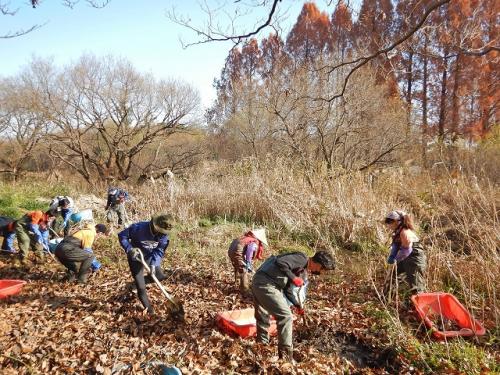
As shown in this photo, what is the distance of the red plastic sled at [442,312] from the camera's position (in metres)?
4.29

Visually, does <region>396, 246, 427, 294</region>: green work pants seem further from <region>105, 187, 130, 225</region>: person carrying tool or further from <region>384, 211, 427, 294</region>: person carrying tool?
<region>105, 187, 130, 225</region>: person carrying tool

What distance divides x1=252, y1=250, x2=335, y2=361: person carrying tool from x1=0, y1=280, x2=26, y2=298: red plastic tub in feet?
11.7

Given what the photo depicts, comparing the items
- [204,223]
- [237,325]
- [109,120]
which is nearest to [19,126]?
[109,120]

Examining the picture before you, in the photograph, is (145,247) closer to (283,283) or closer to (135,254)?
(135,254)

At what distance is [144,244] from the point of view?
4840 millimetres

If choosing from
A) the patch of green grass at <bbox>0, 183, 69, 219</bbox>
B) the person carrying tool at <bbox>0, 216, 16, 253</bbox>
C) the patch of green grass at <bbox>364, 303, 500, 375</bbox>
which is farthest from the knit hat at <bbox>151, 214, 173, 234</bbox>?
the patch of green grass at <bbox>0, 183, 69, 219</bbox>

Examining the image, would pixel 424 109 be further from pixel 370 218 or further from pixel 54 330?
pixel 54 330

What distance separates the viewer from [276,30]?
16.1 ft

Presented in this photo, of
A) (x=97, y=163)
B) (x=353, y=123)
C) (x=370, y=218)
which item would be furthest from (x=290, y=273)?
(x=97, y=163)

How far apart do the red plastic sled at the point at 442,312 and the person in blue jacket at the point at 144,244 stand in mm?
3290

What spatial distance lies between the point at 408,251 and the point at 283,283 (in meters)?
2.10

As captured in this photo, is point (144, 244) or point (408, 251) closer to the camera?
point (144, 244)

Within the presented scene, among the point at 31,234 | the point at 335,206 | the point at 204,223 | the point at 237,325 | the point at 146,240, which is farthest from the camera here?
the point at 204,223

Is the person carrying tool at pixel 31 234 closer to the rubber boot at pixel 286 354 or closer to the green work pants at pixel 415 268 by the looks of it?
the rubber boot at pixel 286 354
